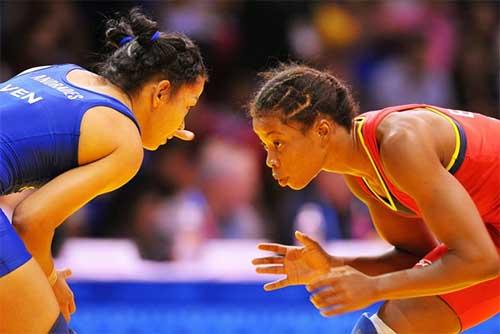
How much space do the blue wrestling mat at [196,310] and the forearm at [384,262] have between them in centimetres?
138

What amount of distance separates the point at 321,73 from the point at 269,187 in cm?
357

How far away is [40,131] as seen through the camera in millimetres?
2920

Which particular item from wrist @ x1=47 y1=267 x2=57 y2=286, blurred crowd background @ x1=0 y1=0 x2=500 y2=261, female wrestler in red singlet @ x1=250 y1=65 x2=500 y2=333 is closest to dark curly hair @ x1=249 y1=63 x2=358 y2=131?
female wrestler in red singlet @ x1=250 y1=65 x2=500 y2=333

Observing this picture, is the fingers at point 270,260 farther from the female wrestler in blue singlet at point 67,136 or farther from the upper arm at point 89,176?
the upper arm at point 89,176

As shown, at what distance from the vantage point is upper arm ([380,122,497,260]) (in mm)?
2881

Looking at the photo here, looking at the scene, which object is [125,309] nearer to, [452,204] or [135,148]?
[135,148]

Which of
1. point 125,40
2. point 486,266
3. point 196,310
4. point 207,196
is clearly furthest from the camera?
point 207,196

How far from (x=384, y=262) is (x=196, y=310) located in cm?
173

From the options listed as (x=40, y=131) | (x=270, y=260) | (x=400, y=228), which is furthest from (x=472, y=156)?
(x=40, y=131)

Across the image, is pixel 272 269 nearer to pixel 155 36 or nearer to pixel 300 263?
pixel 300 263

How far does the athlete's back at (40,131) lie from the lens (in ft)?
9.53

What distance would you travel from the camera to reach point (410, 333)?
3.31 m

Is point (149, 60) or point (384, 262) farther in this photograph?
point (384, 262)

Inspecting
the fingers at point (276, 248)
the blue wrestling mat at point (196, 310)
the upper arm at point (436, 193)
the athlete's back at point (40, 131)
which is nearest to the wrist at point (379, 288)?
the upper arm at point (436, 193)
